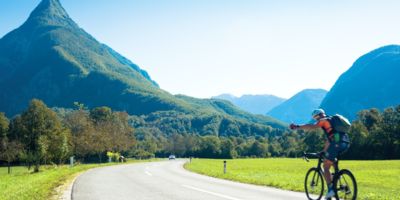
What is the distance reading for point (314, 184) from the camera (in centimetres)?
1232

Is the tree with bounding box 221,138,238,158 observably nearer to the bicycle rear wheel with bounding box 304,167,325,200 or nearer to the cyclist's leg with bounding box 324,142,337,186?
the bicycle rear wheel with bounding box 304,167,325,200

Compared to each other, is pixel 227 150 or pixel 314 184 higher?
pixel 227 150

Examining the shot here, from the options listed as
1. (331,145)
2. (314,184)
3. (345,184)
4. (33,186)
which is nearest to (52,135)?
(33,186)

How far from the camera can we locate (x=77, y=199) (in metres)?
13.4

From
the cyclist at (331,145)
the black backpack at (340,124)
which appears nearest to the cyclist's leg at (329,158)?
the cyclist at (331,145)

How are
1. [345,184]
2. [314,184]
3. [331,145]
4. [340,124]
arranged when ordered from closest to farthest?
[340,124] → [345,184] → [331,145] → [314,184]

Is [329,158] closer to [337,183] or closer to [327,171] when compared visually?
[327,171]

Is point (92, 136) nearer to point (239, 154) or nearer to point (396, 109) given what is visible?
point (396, 109)

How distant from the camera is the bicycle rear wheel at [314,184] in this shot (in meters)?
12.0

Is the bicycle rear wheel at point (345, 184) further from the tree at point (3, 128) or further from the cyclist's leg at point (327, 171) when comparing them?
the tree at point (3, 128)

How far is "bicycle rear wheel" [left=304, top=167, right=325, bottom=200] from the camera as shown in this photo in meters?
12.0

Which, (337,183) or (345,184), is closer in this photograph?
(345,184)

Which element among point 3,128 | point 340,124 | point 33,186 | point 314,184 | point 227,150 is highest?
point 3,128

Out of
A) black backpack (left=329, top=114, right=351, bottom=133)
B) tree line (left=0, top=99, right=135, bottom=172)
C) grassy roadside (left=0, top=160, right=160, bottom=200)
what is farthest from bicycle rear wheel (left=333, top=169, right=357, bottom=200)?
tree line (left=0, top=99, right=135, bottom=172)
